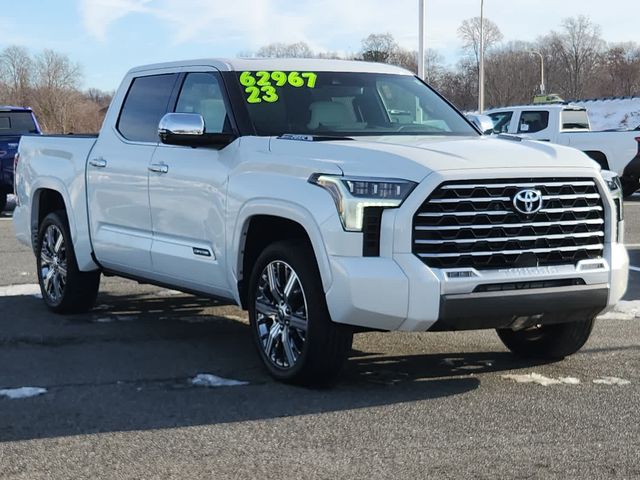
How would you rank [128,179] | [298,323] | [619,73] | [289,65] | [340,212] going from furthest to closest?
1. [619,73]
2. [128,179]
3. [289,65]
4. [298,323]
5. [340,212]

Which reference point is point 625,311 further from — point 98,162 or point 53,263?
point 53,263

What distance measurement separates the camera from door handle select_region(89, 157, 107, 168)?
23.2ft

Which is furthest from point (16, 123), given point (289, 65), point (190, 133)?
point (190, 133)

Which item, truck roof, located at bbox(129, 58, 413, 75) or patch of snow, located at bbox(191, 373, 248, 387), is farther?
truck roof, located at bbox(129, 58, 413, 75)

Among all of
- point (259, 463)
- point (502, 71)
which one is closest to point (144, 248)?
point (259, 463)

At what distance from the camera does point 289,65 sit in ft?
21.5

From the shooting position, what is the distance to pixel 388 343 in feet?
21.8

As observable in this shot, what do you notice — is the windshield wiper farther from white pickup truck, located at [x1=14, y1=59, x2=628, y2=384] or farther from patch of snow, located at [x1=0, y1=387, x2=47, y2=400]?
patch of snow, located at [x1=0, y1=387, x2=47, y2=400]

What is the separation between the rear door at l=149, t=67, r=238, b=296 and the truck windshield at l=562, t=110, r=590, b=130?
14577 millimetres

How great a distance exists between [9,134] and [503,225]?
14164 millimetres

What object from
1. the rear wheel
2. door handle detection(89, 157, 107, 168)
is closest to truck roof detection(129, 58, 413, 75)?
door handle detection(89, 157, 107, 168)

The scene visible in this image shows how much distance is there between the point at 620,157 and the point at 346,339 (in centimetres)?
1509

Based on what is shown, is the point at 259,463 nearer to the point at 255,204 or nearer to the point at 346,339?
the point at 346,339

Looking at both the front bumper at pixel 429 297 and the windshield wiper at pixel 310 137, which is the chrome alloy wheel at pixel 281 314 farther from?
the windshield wiper at pixel 310 137
